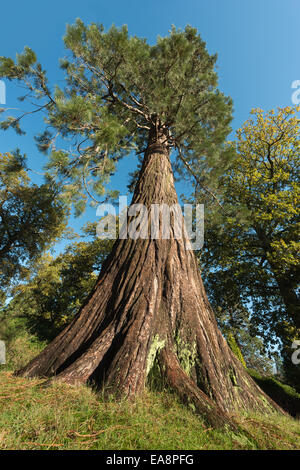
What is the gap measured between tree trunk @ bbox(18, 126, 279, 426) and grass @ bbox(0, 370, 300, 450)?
0.16 metres

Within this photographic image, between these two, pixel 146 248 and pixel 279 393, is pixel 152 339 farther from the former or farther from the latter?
pixel 279 393

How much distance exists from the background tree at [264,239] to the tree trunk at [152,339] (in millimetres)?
4228

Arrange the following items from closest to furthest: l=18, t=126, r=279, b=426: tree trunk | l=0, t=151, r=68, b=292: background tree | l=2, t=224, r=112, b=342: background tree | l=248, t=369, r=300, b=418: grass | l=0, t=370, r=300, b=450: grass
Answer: l=0, t=370, r=300, b=450: grass, l=18, t=126, r=279, b=426: tree trunk, l=248, t=369, r=300, b=418: grass, l=0, t=151, r=68, b=292: background tree, l=2, t=224, r=112, b=342: background tree

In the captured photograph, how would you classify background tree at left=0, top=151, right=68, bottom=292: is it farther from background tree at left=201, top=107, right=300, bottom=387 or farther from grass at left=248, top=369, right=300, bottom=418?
grass at left=248, top=369, right=300, bottom=418

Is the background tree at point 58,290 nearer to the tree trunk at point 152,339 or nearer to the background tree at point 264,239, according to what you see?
the background tree at point 264,239

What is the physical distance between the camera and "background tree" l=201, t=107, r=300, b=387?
6.86 meters

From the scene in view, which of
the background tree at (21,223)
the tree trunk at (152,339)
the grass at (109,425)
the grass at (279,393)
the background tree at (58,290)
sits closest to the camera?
the grass at (109,425)

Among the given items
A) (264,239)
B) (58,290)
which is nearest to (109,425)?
(264,239)

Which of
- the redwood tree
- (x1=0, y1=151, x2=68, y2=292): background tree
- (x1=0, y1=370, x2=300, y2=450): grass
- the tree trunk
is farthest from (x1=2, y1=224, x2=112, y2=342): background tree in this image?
(x1=0, y1=370, x2=300, y2=450): grass

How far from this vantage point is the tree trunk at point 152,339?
6.62 feet

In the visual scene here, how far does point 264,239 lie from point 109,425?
800cm

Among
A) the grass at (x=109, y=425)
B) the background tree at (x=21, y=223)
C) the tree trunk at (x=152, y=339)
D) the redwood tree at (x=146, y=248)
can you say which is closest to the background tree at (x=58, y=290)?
the background tree at (x=21, y=223)

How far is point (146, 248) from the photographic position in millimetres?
3135
